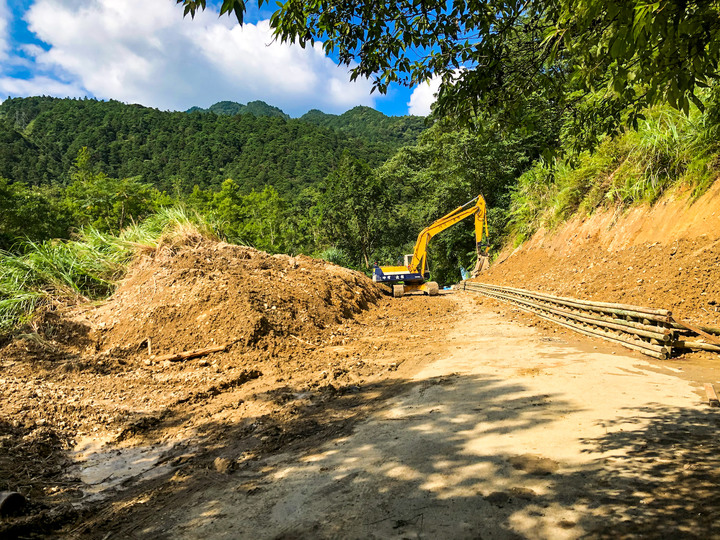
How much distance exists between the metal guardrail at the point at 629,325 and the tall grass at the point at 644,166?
250 cm

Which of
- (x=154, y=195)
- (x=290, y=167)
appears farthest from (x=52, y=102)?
(x=154, y=195)

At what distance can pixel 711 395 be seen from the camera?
12.4ft

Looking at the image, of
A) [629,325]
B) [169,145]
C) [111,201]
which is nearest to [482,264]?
[629,325]

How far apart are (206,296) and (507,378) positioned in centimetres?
619

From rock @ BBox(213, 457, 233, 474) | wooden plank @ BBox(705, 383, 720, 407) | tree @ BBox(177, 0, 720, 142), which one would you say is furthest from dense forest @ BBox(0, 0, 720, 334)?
rock @ BBox(213, 457, 233, 474)

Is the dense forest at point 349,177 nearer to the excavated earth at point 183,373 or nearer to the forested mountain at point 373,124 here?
the excavated earth at point 183,373

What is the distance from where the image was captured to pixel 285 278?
10.6 m

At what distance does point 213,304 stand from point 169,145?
103789mm

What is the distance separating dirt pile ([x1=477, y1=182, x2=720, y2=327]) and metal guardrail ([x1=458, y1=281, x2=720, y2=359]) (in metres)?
0.68

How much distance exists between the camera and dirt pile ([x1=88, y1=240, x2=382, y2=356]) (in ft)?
25.8

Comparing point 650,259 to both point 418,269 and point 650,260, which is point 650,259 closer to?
point 650,260

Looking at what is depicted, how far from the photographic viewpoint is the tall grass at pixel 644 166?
8492 millimetres

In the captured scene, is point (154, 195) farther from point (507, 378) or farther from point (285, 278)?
point (507, 378)

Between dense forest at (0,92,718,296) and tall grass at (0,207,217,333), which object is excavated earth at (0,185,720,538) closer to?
tall grass at (0,207,217,333)
